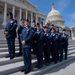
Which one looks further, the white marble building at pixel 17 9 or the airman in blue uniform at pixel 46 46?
the white marble building at pixel 17 9

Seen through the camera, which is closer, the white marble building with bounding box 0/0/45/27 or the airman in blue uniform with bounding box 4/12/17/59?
the airman in blue uniform with bounding box 4/12/17/59

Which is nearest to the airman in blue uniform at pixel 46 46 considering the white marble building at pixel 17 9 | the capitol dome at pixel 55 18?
the white marble building at pixel 17 9

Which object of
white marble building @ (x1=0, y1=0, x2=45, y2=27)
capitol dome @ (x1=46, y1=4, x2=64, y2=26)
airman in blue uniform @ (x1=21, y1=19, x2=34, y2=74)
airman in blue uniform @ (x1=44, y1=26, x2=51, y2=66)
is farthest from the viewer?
capitol dome @ (x1=46, y1=4, x2=64, y2=26)

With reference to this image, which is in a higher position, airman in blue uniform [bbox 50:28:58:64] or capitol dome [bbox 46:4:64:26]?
capitol dome [bbox 46:4:64:26]

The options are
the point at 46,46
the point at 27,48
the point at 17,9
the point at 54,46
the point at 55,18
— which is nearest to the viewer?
the point at 27,48

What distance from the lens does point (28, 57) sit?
544 cm

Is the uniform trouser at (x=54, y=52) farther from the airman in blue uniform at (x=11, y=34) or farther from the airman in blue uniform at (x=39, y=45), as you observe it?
the airman in blue uniform at (x=11, y=34)

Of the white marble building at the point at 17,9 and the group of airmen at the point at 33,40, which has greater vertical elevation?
the white marble building at the point at 17,9

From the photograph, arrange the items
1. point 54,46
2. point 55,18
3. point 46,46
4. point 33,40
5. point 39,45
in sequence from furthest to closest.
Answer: point 55,18 < point 54,46 < point 46,46 < point 33,40 < point 39,45

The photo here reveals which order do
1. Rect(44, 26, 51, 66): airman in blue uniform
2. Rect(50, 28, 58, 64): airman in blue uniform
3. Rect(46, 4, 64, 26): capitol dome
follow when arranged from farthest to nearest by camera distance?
Rect(46, 4, 64, 26): capitol dome → Rect(50, 28, 58, 64): airman in blue uniform → Rect(44, 26, 51, 66): airman in blue uniform

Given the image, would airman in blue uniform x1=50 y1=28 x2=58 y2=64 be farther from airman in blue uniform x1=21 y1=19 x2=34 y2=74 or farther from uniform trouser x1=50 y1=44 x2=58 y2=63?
airman in blue uniform x1=21 y1=19 x2=34 y2=74

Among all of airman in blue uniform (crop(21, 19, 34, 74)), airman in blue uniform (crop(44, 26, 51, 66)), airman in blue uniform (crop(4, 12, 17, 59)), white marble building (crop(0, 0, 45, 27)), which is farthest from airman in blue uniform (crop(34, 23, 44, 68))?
white marble building (crop(0, 0, 45, 27))

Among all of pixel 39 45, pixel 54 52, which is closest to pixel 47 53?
pixel 54 52

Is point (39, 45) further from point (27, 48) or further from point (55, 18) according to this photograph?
point (55, 18)
